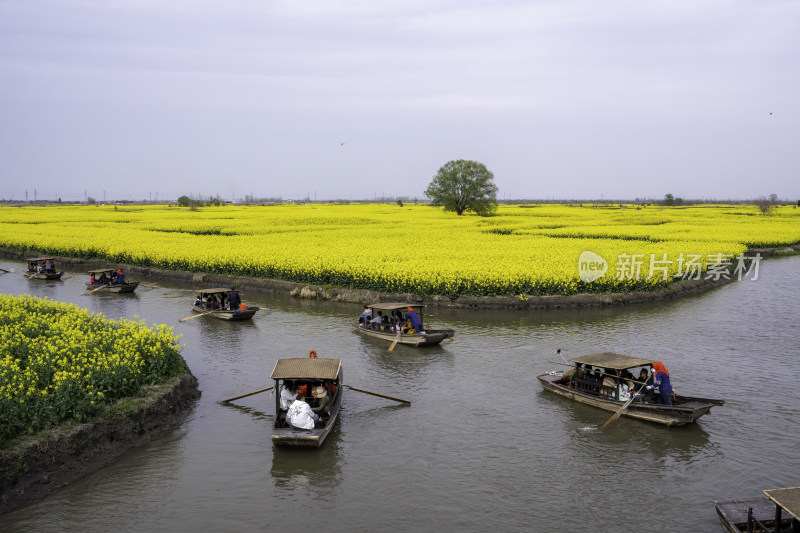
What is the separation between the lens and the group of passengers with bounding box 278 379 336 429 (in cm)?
1474

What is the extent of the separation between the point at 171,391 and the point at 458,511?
9119 mm

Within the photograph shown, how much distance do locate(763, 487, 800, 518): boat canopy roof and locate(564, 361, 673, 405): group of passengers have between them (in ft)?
20.3

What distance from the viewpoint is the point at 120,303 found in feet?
114

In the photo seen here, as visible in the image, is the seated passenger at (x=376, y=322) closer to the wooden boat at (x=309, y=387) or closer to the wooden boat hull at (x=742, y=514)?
the wooden boat at (x=309, y=387)

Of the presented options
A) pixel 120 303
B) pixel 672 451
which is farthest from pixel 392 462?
pixel 120 303

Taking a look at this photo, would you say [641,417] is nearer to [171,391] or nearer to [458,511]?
[458,511]

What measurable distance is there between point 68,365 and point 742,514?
1560 cm

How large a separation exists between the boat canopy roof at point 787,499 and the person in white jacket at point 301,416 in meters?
9.39

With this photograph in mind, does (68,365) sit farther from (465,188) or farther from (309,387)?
(465,188)

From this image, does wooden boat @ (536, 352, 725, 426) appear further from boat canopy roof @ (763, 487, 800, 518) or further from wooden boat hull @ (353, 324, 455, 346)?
boat canopy roof @ (763, 487, 800, 518)

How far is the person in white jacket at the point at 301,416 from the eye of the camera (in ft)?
48.2

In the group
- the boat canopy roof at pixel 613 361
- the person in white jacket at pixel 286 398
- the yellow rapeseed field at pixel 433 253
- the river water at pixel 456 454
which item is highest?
the yellow rapeseed field at pixel 433 253


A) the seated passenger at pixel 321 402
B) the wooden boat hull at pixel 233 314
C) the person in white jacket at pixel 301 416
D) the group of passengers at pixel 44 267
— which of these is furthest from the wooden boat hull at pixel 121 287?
the person in white jacket at pixel 301 416

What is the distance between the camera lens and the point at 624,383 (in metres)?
17.3
